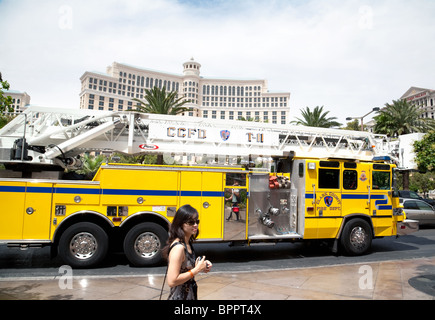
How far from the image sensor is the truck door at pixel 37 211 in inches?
277

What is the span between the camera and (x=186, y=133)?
9.06 meters

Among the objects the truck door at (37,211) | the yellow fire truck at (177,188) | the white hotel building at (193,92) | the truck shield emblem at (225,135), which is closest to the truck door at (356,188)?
the yellow fire truck at (177,188)

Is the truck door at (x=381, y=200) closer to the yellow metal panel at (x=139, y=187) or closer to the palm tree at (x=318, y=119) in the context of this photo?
the yellow metal panel at (x=139, y=187)

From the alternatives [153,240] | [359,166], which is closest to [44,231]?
[153,240]

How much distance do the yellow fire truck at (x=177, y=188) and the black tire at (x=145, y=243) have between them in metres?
0.02

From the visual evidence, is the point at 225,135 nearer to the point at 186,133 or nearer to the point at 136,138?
the point at 186,133

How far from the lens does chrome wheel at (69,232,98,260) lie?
7.26 meters

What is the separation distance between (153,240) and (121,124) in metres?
3.41

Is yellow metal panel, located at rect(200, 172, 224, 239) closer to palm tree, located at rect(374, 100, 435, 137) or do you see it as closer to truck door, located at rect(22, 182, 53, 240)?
truck door, located at rect(22, 182, 53, 240)

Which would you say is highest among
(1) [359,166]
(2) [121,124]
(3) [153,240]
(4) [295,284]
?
(2) [121,124]
